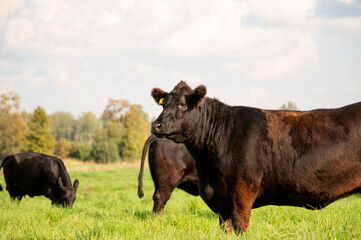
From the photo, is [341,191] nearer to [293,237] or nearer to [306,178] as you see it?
[306,178]

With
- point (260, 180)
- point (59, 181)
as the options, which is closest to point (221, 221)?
point (260, 180)

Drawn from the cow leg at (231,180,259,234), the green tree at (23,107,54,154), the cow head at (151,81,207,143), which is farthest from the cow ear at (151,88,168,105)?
the green tree at (23,107,54,154)

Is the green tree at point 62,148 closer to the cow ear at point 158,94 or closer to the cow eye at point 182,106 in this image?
the cow ear at point 158,94

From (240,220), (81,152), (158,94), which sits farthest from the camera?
(81,152)

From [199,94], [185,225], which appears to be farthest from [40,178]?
[199,94]

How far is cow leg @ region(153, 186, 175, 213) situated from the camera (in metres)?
8.44

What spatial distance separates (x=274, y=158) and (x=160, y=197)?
169 inches

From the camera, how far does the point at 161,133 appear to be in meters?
5.10

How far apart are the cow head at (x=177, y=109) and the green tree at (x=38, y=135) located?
2359 inches

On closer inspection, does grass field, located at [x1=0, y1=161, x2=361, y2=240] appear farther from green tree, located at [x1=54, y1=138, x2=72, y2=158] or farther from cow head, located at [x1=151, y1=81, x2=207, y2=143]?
green tree, located at [x1=54, y1=138, x2=72, y2=158]

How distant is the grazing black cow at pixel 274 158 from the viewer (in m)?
4.64

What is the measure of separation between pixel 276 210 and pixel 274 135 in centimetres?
299

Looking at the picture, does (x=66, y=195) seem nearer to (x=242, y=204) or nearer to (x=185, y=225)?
(x=185, y=225)

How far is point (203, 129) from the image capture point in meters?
5.42
